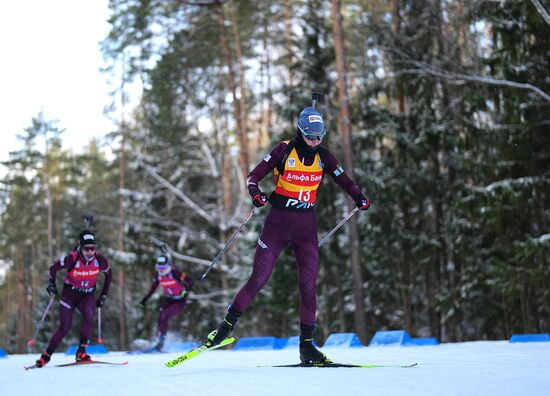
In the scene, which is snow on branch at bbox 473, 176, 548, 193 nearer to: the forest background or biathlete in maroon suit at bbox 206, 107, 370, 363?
the forest background

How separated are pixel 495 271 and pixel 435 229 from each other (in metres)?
6.07

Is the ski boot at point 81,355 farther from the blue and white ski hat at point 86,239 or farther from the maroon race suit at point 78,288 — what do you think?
the blue and white ski hat at point 86,239

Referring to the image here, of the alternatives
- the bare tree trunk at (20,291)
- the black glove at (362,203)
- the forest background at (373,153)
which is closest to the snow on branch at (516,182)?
the forest background at (373,153)

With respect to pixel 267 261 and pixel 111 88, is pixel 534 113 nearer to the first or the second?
pixel 267 261

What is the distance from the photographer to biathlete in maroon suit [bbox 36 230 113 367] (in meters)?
9.46

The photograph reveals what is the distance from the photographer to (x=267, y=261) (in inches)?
250

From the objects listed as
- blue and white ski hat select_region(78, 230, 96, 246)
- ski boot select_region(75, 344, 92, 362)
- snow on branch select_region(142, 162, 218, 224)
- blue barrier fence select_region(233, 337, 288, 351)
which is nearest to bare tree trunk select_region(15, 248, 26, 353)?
snow on branch select_region(142, 162, 218, 224)

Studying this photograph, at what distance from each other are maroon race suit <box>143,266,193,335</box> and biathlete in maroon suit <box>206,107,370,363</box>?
9.21 meters

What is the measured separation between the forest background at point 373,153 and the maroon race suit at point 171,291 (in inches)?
204

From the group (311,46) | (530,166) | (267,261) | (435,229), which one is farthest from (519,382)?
(311,46)

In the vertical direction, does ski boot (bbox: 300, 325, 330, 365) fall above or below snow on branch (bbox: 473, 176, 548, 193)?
below

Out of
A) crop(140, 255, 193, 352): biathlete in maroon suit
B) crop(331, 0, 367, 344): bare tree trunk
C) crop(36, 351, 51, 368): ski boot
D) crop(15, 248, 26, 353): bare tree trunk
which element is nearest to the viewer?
crop(36, 351, 51, 368): ski boot

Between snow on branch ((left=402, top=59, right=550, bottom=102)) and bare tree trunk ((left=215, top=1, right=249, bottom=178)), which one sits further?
bare tree trunk ((left=215, top=1, right=249, bottom=178))

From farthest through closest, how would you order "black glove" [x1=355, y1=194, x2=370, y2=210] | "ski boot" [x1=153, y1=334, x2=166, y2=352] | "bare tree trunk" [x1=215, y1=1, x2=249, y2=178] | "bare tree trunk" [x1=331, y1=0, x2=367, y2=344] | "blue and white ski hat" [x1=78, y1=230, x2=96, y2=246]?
"bare tree trunk" [x1=215, y1=1, x2=249, y2=178]
"bare tree trunk" [x1=331, y1=0, x2=367, y2=344]
"ski boot" [x1=153, y1=334, x2=166, y2=352]
"blue and white ski hat" [x1=78, y1=230, x2=96, y2=246]
"black glove" [x1=355, y1=194, x2=370, y2=210]
